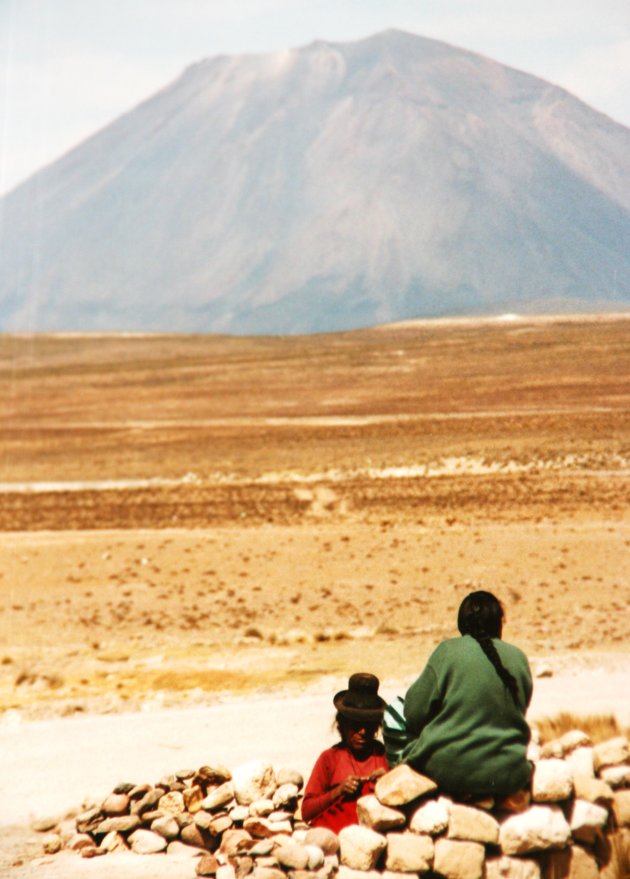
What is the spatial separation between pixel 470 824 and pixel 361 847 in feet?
1.93

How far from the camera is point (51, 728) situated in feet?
33.6

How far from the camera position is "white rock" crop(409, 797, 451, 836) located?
6039 mm

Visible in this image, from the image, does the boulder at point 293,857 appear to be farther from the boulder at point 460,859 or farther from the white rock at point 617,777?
the white rock at point 617,777

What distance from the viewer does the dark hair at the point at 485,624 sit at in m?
5.80

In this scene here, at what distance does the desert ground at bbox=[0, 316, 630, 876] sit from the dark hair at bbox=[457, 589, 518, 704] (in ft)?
11.0

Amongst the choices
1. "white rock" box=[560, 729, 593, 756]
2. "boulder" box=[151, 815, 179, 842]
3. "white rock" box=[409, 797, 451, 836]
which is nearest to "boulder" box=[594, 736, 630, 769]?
"white rock" box=[560, 729, 593, 756]

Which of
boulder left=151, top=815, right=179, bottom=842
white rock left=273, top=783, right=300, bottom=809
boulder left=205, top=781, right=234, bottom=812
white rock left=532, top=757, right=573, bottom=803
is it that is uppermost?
white rock left=532, top=757, right=573, bottom=803

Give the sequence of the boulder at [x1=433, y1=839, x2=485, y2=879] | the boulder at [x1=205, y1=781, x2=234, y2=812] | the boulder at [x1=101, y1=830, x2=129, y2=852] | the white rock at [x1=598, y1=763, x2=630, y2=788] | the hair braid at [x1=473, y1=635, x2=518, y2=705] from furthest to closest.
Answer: the boulder at [x1=205, y1=781, x2=234, y2=812], the boulder at [x1=101, y1=830, x2=129, y2=852], the white rock at [x1=598, y1=763, x2=630, y2=788], the boulder at [x1=433, y1=839, x2=485, y2=879], the hair braid at [x1=473, y1=635, x2=518, y2=705]

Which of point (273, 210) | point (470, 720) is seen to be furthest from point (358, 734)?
point (273, 210)

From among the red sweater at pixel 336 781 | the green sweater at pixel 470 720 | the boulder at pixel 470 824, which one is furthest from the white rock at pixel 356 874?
the green sweater at pixel 470 720

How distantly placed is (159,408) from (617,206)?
32451 millimetres

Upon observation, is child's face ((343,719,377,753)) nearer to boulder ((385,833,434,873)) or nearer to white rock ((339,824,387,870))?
white rock ((339,824,387,870))

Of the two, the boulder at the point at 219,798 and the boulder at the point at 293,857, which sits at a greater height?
the boulder at the point at 293,857

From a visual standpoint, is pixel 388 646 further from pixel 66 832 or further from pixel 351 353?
pixel 351 353
